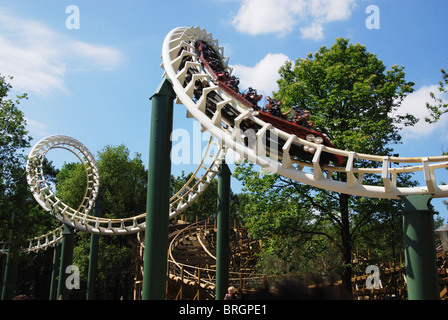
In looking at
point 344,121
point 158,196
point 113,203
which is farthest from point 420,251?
point 113,203

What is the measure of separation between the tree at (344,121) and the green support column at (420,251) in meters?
6.21

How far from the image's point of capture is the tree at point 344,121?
13297 millimetres

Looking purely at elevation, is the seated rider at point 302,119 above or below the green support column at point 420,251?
above

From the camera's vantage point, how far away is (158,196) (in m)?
8.29

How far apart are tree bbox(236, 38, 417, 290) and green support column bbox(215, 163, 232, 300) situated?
290 centimetres

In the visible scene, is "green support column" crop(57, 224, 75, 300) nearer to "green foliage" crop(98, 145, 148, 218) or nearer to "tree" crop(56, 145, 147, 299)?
"tree" crop(56, 145, 147, 299)

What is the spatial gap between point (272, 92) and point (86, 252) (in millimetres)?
18791

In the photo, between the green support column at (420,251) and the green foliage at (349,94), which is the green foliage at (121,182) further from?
the green support column at (420,251)

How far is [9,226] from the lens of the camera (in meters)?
11.9

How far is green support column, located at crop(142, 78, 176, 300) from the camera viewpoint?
783 cm

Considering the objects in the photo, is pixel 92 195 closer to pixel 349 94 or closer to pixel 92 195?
pixel 92 195

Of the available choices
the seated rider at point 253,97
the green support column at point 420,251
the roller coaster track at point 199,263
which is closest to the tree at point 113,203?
the roller coaster track at point 199,263
